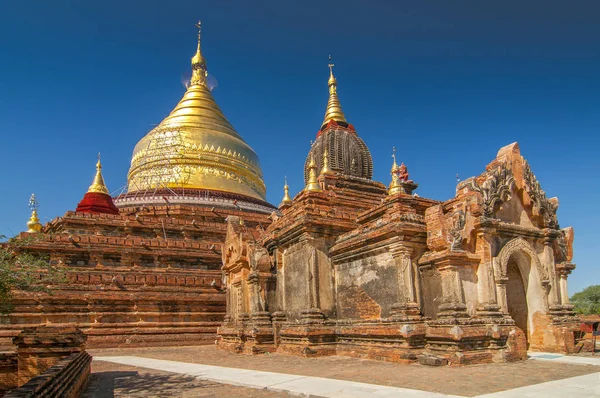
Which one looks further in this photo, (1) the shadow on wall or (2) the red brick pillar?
(2) the red brick pillar

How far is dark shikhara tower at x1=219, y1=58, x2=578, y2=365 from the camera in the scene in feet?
43.9

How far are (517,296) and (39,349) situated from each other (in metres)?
13.9

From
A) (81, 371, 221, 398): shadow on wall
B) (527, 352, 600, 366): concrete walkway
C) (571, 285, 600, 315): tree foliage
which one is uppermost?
(81, 371, 221, 398): shadow on wall

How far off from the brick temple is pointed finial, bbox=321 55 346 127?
0.10 meters

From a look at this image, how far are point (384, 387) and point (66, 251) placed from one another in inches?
881

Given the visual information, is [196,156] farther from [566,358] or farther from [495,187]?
[566,358]

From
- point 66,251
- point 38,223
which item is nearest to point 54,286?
point 66,251

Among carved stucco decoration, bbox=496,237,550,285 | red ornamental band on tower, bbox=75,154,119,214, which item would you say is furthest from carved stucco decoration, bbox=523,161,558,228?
red ornamental band on tower, bbox=75,154,119,214

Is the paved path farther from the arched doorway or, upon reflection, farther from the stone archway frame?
the arched doorway

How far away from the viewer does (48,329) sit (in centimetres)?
1123

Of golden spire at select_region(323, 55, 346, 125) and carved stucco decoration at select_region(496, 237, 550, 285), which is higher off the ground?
golden spire at select_region(323, 55, 346, 125)

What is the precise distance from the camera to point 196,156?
39.8 m

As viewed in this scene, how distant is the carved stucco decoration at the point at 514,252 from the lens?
46.3ft

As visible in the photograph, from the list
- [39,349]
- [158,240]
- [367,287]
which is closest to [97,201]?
[158,240]
